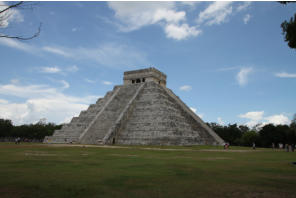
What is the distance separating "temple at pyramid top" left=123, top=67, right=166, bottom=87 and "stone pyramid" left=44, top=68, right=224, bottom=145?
0.51 ft

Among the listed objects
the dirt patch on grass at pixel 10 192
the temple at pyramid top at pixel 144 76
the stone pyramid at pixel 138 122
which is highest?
the temple at pyramid top at pixel 144 76

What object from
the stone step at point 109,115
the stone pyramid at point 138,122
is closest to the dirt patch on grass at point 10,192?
the stone pyramid at point 138,122

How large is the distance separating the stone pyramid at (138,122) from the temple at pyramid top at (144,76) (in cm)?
16

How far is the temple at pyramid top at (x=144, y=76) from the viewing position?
39.9 meters

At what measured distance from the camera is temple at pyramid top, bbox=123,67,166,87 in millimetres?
39906

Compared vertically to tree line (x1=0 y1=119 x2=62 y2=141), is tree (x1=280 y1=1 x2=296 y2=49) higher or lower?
higher

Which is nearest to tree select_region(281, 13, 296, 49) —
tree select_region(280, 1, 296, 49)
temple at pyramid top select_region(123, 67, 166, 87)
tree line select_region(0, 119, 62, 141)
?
tree select_region(280, 1, 296, 49)

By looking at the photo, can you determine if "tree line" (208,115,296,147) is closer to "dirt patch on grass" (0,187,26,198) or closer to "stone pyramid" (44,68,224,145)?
"stone pyramid" (44,68,224,145)

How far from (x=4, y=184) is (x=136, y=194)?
3.05m

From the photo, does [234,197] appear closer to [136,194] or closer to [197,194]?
[197,194]

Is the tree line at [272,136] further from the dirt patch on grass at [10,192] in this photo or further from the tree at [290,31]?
the dirt patch on grass at [10,192]

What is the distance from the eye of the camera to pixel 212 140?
33406mm

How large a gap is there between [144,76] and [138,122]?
38.7 ft

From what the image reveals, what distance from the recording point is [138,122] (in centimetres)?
3030
